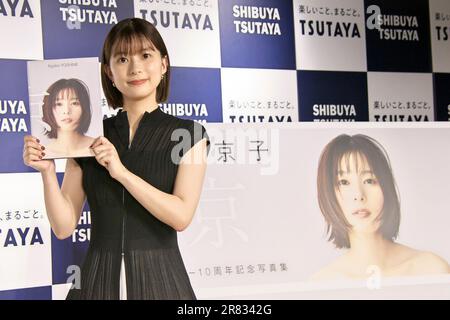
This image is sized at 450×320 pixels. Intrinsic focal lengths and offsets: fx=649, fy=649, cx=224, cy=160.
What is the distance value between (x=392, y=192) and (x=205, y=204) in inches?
23.6

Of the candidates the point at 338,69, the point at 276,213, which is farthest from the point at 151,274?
the point at 338,69

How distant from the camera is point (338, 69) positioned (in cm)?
290

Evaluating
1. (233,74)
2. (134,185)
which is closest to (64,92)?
(134,185)

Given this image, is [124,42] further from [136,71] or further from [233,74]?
[233,74]

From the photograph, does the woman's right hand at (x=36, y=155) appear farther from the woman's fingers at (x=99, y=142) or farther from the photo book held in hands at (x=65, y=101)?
→ the woman's fingers at (x=99, y=142)

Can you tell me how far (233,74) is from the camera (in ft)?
8.92

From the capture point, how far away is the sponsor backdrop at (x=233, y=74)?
234 cm

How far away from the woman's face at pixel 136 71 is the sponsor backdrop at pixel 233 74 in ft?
0.79

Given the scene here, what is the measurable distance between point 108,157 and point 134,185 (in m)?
0.10

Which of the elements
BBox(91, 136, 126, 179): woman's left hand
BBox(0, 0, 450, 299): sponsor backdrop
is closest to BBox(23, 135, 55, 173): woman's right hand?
BBox(91, 136, 126, 179): woman's left hand

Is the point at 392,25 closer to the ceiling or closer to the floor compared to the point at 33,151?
closer to the ceiling

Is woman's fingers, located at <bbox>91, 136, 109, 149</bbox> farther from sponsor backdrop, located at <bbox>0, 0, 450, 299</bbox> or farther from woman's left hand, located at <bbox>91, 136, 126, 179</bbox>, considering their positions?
sponsor backdrop, located at <bbox>0, 0, 450, 299</bbox>

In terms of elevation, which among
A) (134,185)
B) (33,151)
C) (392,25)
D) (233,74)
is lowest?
(134,185)

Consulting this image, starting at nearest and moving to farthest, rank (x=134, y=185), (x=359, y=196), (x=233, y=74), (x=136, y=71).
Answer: (x=134, y=185) → (x=136, y=71) → (x=359, y=196) → (x=233, y=74)
